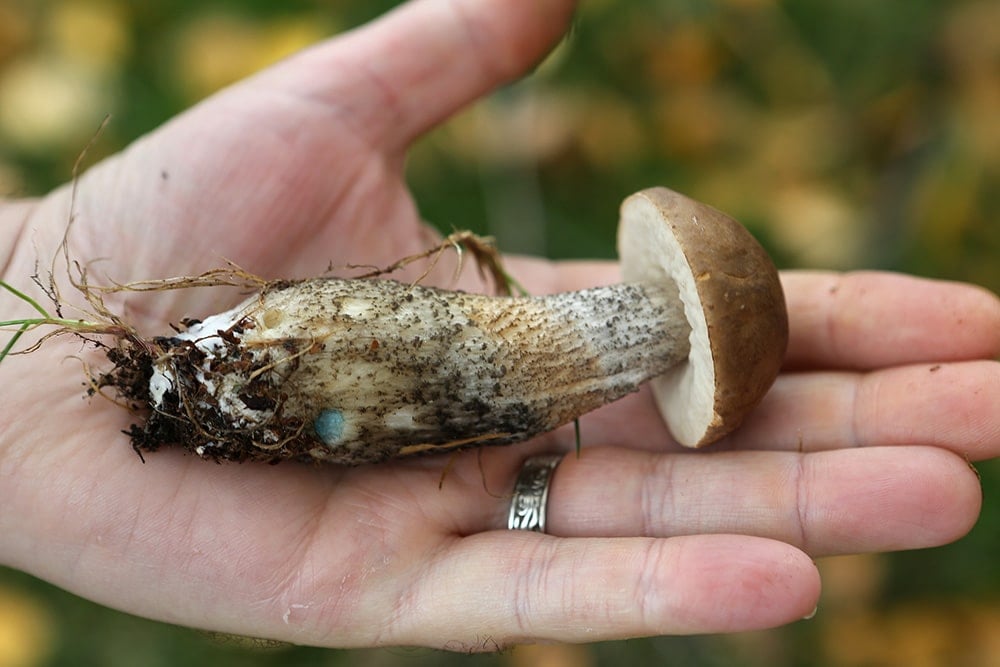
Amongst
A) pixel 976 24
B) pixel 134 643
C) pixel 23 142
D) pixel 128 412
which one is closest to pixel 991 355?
pixel 976 24

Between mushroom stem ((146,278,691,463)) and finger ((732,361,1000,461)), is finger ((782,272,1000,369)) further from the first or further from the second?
mushroom stem ((146,278,691,463))

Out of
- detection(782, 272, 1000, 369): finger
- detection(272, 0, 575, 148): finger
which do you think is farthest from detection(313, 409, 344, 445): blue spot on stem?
detection(782, 272, 1000, 369): finger

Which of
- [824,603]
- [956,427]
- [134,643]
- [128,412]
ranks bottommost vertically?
[824,603]

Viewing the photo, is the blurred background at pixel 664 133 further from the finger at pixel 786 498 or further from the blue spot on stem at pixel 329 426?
the blue spot on stem at pixel 329 426

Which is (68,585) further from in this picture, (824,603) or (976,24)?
(976,24)

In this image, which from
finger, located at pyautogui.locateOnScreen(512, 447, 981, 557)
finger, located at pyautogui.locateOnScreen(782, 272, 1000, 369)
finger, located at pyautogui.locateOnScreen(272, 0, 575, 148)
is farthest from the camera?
finger, located at pyautogui.locateOnScreen(272, 0, 575, 148)

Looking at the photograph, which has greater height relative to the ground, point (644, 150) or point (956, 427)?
point (644, 150)

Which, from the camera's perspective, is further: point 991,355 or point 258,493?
point 991,355
